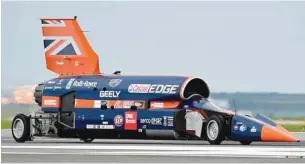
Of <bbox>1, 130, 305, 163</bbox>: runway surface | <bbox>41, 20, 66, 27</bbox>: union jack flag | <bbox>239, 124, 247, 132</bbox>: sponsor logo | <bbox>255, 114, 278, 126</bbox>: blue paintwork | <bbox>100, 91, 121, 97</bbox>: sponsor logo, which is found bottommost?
<bbox>1, 130, 305, 163</bbox>: runway surface

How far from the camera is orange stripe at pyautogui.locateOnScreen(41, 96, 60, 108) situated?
3884 cm

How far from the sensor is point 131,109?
36969mm

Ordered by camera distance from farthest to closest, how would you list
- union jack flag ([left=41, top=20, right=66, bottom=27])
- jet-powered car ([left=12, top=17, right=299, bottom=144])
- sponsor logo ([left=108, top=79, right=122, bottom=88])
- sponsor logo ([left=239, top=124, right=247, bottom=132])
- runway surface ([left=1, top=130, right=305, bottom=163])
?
1. union jack flag ([left=41, top=20, right=66, bottom=27])
2. sponsor logo ([left=108, top=79, right=122, bottom=88])
3. jet-powered car ([left=12, top=17, right=299, bottom=144])
4. sponsor logo ([left=239, top=124, right=247, bottom=132])
5. runway surface ([left=1, top=130, right=305, bottom=163])

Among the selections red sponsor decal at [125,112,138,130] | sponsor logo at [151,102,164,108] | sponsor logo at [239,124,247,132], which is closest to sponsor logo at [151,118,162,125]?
sponsor logo at [151,102,164,108]

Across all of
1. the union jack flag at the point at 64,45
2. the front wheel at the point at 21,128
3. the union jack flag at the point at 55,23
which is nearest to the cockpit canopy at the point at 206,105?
the front wheel at the point at 21,128

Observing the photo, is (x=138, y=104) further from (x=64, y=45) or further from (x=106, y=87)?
(x=64, y=45)

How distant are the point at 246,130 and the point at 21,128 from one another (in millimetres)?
8119

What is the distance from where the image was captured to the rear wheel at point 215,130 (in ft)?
115

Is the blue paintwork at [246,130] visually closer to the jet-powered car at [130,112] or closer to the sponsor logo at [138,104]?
the jet-powered car at [130,112]

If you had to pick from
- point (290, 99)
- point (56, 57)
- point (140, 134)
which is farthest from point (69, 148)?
Answer: point (290, 99)

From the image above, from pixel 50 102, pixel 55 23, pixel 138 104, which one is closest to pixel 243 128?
pixel 138 104

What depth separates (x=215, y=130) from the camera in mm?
35438

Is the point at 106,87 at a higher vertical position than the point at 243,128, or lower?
higher

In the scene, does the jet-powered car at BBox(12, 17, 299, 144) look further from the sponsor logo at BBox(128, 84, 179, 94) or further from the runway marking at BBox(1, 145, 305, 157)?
the runway marking at BBox(1, 145, 305, 157)
